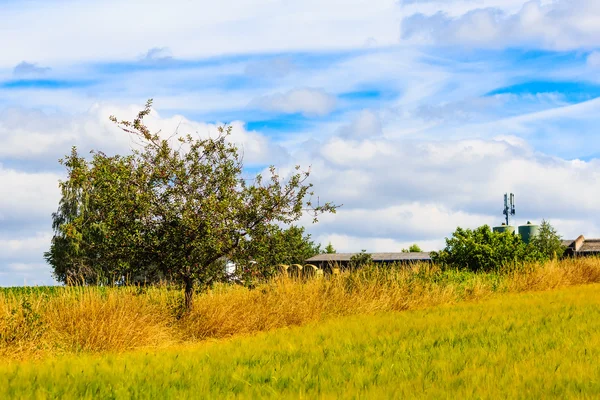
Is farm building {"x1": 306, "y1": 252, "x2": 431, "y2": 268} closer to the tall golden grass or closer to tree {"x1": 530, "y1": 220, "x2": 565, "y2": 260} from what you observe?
tree {"x1": 530, "y1": 220, "x2": 565, "y2": 260}

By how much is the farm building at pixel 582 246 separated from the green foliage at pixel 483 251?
24828 mm

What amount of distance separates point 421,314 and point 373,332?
3.79 meters

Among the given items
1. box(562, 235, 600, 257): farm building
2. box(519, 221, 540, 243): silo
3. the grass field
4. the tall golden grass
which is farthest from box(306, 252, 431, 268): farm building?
the grass field

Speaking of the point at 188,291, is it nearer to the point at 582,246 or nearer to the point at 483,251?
the point at 483,251

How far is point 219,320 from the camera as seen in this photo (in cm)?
1466

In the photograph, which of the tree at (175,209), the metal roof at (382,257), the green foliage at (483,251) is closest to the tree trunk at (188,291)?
the tree at (175,209)

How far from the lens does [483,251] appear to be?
29.5m

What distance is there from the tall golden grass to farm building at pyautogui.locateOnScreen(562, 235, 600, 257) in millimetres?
34628

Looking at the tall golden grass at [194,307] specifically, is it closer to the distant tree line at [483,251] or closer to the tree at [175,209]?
the tree at [175,209]

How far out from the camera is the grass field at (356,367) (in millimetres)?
7277

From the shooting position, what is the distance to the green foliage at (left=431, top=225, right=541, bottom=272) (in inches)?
1159

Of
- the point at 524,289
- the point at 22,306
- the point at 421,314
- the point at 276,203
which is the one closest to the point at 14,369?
the point at 22,306

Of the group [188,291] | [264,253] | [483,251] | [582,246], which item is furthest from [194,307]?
[582,246]

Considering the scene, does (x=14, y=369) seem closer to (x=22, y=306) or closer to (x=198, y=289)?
(x=22, y=306)
